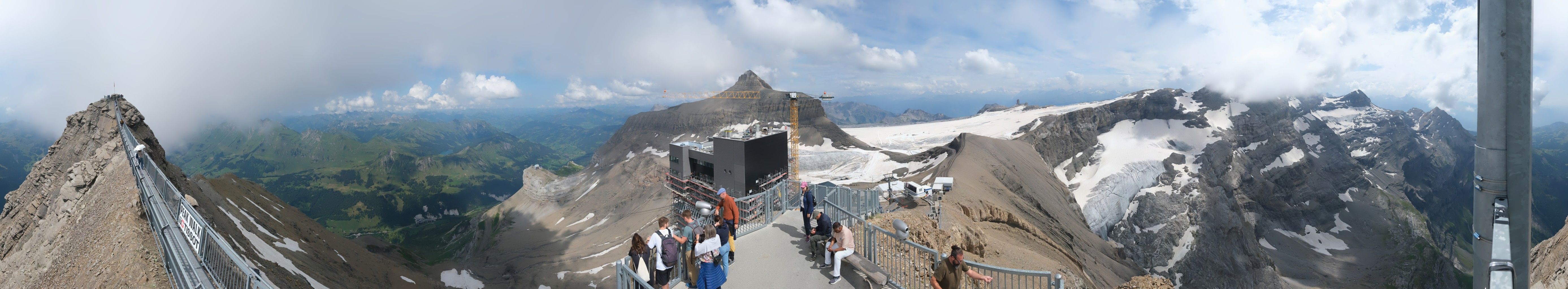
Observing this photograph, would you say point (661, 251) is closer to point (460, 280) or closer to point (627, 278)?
point (627, 278)

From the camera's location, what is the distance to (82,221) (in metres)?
14.3

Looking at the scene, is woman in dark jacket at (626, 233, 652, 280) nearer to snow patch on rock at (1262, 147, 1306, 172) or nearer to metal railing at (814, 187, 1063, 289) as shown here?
metal railing at (814, 187, 1063, 289)

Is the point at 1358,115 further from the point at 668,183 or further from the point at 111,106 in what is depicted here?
the point at 111,106

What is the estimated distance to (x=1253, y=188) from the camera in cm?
9750

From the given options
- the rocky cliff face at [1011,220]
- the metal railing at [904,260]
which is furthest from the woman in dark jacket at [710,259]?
the rocky cliff face at [1011,220]

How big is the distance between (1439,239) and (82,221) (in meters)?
181

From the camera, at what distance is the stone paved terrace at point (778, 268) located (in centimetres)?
961

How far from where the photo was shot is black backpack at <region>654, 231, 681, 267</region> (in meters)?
8.41

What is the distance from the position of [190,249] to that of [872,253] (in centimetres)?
1320

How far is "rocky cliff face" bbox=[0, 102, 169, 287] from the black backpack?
10018 mm

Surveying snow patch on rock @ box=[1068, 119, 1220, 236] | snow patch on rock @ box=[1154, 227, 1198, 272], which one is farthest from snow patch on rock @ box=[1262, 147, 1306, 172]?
snow patch on rock @ box=[1154, 227, 1198, 272]

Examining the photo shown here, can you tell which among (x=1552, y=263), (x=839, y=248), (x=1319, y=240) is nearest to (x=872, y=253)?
(x=839, y=248)

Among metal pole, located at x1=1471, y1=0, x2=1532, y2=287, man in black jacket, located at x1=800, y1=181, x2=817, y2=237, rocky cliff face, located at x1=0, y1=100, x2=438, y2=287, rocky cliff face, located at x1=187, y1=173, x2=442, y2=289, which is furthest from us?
rocky cliff face, located at x1=187, y1=173, x2=442, y2=289

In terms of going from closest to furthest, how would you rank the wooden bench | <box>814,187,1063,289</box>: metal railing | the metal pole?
the metal pole
<box>814,187,1063,289</box>: metal railing
the wooden bench
